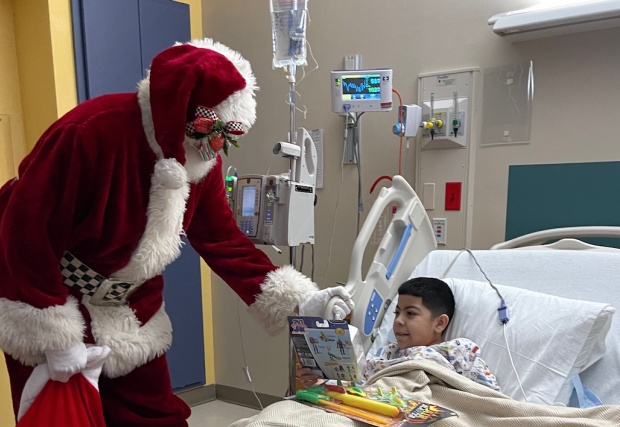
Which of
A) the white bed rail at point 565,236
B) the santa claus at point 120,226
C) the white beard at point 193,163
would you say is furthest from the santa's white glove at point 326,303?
the white bed rail at point 565,236

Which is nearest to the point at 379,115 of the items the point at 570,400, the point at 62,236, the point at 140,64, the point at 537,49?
the point at 537,49

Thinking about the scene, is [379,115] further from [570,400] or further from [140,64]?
[570,400]

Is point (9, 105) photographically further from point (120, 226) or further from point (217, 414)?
point (217, 414)

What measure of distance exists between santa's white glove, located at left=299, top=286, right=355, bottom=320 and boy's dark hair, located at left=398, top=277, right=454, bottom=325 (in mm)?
399

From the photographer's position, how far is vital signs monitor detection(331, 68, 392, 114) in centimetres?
234

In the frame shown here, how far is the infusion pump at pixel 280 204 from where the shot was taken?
2.10 metres

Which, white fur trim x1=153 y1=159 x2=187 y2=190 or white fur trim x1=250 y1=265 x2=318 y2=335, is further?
white fur trim x1=250 y1=265 x2=318 y2=335

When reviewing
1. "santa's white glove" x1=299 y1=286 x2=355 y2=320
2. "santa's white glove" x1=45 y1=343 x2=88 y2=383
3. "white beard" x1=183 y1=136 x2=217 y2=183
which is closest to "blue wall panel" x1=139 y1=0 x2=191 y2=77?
"white beard" x1=183 y1=136 x2=217 y2=183

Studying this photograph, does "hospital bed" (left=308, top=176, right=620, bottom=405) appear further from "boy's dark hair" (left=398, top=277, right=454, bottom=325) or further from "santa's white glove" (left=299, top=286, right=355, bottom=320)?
"santa's white glove" (left=299, top=286, right=355, bottom=320)

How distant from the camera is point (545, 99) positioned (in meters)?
2.29

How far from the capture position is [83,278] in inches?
51.9

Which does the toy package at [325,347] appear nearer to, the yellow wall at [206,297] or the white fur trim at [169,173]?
the white fur trim at [169,173]

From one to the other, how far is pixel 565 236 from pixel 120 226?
1.84 metres

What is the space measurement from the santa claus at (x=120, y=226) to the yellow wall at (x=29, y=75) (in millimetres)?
1399
